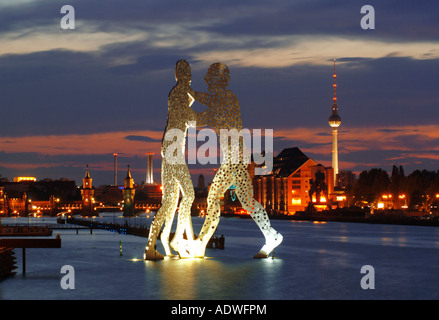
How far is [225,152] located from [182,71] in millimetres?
5148

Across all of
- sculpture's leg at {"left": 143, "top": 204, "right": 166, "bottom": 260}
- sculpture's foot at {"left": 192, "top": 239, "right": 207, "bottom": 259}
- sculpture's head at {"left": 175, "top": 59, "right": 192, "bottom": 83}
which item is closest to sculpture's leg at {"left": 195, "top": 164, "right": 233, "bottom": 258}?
sculpture's foot at {"left": 192, "top": 239, "right": 207, "bottom": 259}

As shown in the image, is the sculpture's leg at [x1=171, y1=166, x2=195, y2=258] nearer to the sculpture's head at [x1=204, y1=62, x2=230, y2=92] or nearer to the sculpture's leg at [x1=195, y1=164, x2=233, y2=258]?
the sculpture's leg at [x1=195, y1=164, x2=233, y2=258]

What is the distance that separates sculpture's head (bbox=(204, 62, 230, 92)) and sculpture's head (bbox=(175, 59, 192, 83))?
3.41 ft

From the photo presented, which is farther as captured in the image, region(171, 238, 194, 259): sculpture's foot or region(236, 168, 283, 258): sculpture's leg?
region(171, 238, 194, 259): sculpture's foot

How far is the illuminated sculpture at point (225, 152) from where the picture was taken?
37594 mm

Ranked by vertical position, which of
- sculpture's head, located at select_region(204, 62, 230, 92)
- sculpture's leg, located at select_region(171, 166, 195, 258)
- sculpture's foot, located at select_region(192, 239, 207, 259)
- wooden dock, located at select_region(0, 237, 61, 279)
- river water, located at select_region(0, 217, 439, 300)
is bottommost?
river water, located at select_region(0, 217, 439, 300)

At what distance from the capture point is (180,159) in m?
37.8

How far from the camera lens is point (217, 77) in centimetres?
3803

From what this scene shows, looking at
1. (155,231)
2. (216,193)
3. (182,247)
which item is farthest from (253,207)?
(155,231)

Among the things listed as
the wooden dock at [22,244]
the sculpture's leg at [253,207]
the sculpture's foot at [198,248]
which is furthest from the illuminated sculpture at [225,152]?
the wooden dock at [22,244]

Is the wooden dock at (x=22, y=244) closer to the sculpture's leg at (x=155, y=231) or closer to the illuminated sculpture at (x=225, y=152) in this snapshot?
the sculpture's leg at (x=155, y=231)

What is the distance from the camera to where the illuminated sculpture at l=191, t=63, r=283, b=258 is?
37594 mm
